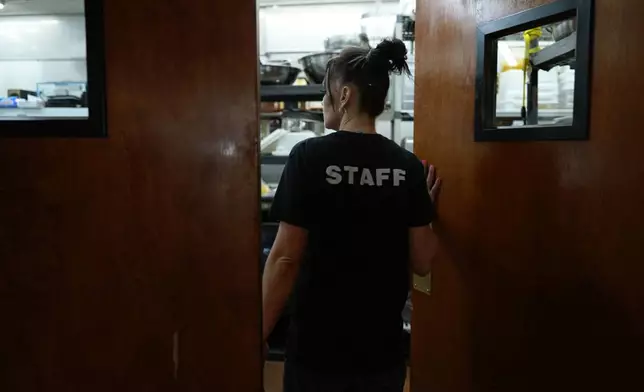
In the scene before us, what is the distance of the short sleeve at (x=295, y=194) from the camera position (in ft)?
3.35

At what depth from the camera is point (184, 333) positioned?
0.96 metres

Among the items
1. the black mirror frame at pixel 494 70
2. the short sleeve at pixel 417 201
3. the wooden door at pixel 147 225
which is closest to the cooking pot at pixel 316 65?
the black mirror frame at pixel 494 70

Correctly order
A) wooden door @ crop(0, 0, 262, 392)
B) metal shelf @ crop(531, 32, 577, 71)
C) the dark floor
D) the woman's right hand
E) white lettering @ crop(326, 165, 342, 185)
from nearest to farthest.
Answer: wooden door @ crop(0, 0, 262, 392) → white lettering @ crop(326, 165, 342, 185) → metal shelf @ crop(531, 32, 577, 71) → the woman's right hand → the dark floor

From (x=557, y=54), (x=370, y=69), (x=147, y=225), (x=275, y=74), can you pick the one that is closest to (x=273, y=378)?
(x=275, y=74)

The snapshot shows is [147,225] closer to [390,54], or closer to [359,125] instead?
[359,125]

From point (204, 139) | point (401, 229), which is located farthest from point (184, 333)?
point (401, 229)

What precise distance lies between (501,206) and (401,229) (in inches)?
13.4

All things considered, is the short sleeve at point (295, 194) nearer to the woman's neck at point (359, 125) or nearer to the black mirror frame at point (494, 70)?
the woman's neck at point (359, 125)

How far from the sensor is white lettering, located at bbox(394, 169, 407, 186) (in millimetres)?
1046

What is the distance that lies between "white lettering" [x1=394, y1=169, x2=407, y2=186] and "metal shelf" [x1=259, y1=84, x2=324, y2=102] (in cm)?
148

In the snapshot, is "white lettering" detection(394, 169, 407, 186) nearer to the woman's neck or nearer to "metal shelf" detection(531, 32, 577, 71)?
the woman's neck

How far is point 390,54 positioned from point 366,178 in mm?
317

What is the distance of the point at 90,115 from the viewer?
3.06ft

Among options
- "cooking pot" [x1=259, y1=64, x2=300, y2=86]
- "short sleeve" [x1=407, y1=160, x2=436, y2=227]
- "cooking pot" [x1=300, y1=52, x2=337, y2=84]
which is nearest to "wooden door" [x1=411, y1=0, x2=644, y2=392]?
"short sleeve" [x1=407, y1=160, x2=436, y2=227]
